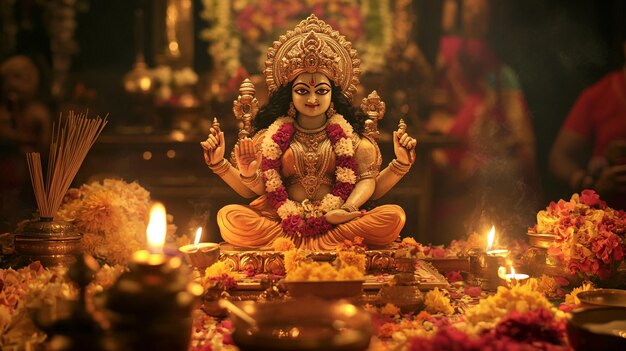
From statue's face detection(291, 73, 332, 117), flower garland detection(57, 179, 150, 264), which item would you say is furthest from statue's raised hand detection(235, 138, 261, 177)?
flower garland detection(57, 179, 150, 264)

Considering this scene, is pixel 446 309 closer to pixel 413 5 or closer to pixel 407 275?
pixel 407 275

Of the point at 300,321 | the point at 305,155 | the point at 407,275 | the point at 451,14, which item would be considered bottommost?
the point at 300,321

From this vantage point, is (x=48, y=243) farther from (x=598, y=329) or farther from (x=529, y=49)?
(x=529, y=49)

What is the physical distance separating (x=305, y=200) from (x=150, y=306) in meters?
2.09

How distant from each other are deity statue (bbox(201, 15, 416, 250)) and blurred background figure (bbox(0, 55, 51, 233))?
175 centimetres

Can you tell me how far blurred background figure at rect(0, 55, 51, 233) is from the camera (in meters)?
5.12

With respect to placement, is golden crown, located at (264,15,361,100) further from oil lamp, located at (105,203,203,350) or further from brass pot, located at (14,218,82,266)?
oil lamp, located at (105,203,203,350)

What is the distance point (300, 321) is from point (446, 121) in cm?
346

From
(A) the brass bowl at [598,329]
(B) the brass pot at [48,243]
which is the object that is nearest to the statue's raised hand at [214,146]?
(B) the brass pot at [48,243]

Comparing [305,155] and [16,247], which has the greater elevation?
[305,155]

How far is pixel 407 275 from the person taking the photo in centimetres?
324

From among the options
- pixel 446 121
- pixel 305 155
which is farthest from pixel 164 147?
pixel 446 121

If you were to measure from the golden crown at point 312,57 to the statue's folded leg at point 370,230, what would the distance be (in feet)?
2.48

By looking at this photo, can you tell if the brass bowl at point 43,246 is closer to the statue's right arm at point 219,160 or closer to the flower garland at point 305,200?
the statue's right arm at point 219,160
